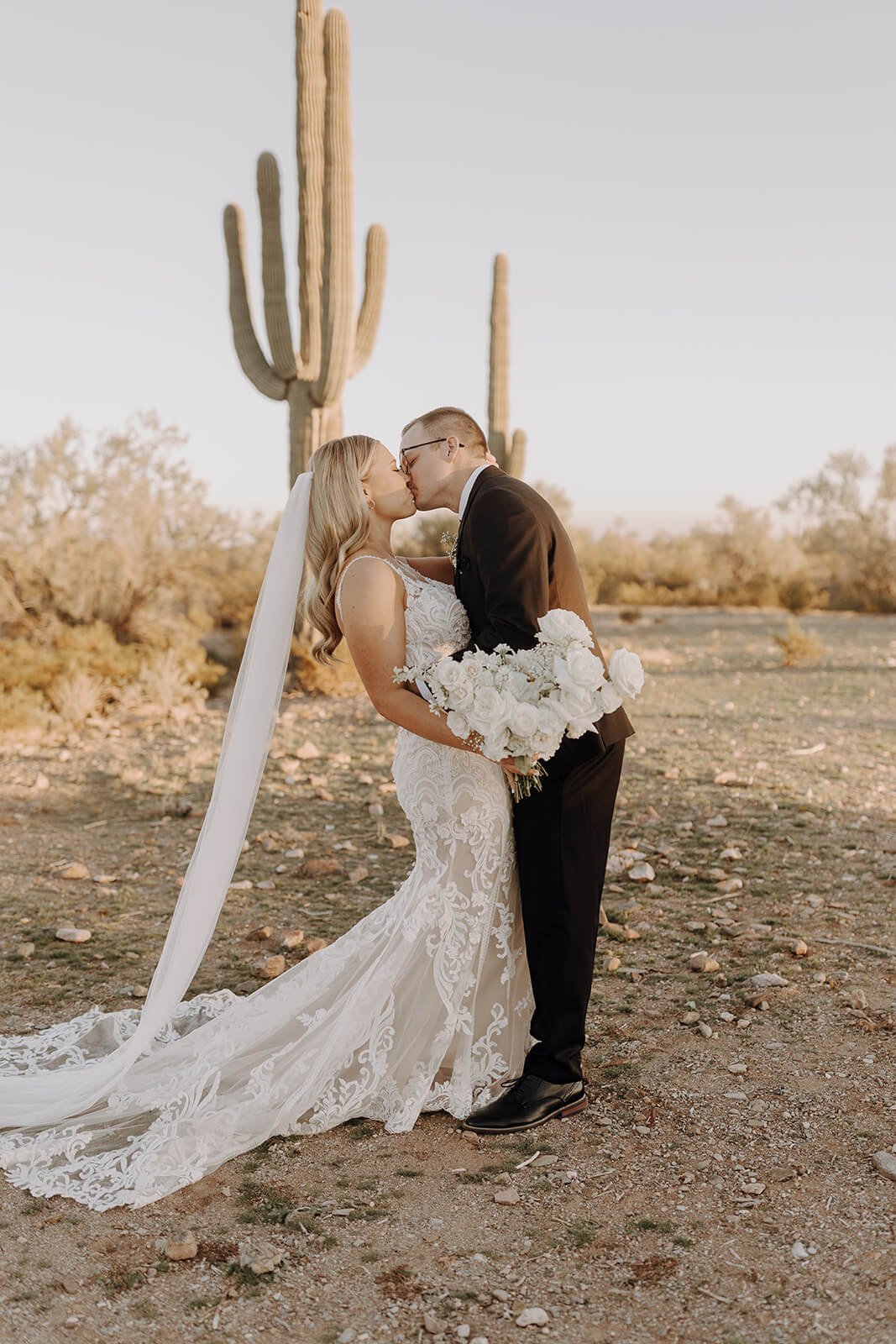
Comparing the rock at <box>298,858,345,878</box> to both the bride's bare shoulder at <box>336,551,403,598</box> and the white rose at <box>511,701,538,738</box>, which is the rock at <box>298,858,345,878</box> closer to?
the bride's bare shoulder at <box>336,551,403,598</box>

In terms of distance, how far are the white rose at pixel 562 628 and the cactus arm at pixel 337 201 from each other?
1038cm

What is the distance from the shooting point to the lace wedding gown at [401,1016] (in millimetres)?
3734

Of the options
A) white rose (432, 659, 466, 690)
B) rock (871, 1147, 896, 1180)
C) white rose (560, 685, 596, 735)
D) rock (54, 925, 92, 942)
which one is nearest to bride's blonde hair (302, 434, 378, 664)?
white rose (432, 659, 466, 690)

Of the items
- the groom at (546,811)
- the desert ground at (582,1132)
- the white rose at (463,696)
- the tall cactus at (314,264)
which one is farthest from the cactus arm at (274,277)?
the white rose at (463,696)

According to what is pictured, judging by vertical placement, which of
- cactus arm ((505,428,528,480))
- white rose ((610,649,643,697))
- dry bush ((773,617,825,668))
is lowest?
dry bush ((773,617,825,668))

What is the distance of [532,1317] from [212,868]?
6.18ft

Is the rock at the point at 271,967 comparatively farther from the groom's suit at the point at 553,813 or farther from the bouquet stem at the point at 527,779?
the bouquet stem at the point at 527,779

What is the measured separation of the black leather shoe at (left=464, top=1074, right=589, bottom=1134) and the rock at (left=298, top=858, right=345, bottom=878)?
3000 mm

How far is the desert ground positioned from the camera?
2.79 meters

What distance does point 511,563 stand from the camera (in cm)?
368

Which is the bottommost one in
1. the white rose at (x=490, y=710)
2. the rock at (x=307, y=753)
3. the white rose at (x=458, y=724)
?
the rock at (x=307, y=753)

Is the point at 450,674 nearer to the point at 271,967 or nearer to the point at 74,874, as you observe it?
the point at 271,967

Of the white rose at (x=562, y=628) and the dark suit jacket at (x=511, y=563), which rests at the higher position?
the dark suit jacket at (x=511, y=563)

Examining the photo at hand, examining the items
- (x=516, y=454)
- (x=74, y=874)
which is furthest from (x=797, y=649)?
(x=74, y=874)
